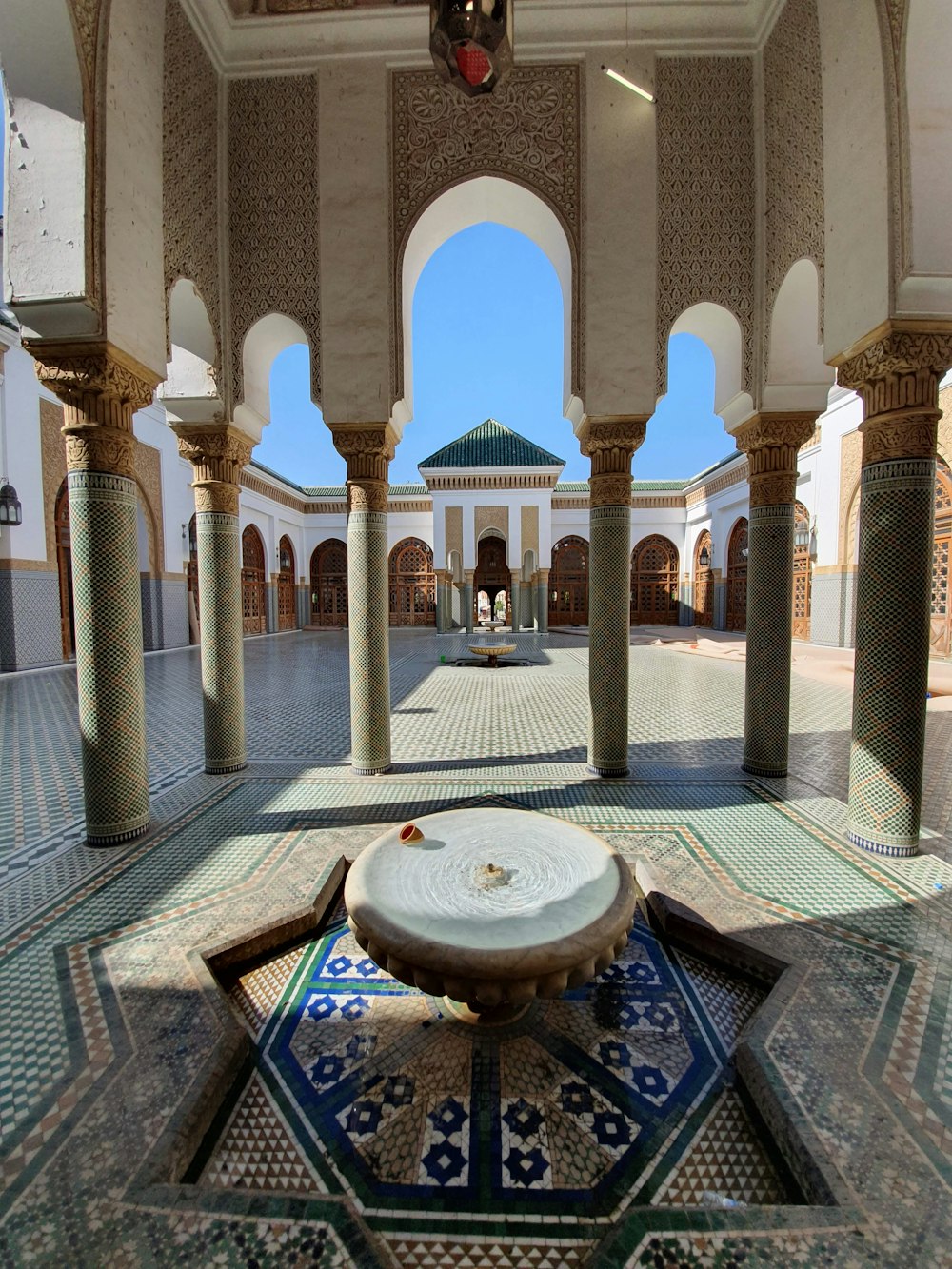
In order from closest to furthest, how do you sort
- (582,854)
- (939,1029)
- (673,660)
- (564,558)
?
(939,1029)
(582,854)
(673,660)
(564,558)

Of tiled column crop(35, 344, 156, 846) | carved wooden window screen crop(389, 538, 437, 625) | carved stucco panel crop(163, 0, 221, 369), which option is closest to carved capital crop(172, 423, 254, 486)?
carved stucco panel crop(163, 0, 221, 369)

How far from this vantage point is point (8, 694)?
509cm

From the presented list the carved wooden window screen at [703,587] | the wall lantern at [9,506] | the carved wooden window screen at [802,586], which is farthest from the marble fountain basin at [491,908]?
the carved wooden window screen at [703,587]

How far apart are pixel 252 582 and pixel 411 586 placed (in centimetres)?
422

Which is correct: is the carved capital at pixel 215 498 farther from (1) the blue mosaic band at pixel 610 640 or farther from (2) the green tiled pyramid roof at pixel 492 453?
(2) the green tiled pyramid roof at pixel 492 453

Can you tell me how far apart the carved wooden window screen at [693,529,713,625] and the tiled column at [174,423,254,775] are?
39.8ft

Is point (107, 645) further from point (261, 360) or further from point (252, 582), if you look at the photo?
point (252, 582)

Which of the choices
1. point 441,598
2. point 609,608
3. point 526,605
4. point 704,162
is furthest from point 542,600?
point 704,162

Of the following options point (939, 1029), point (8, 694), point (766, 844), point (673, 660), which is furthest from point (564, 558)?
point (939, 1029)

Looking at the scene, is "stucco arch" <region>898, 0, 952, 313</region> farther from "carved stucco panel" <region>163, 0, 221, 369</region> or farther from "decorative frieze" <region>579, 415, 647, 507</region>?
"carved stucco panel" <region>163, 0, 221, 369</region>

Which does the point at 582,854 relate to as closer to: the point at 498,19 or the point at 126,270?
the point at 498,19

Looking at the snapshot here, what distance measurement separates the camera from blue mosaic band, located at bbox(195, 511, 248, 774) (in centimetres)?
309

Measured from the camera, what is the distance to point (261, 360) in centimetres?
318

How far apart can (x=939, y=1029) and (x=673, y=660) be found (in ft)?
22.3
